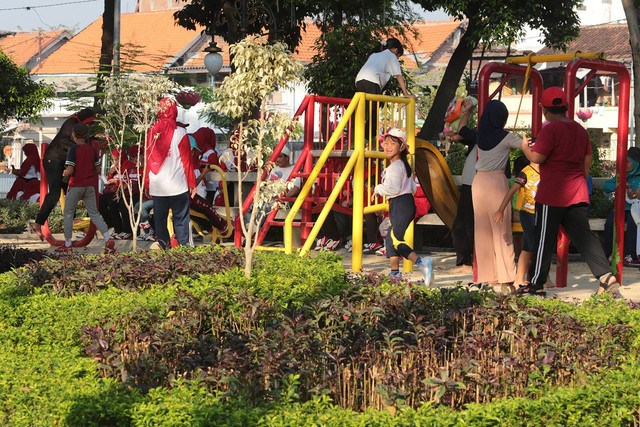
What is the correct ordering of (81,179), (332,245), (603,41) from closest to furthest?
(81,179) → (332,245) → (603,41)

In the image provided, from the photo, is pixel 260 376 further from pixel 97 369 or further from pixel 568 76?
pixel 568 76

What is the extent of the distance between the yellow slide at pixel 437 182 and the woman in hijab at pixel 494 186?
279 cm

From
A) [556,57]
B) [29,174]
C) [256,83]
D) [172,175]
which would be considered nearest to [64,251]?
[172,175]

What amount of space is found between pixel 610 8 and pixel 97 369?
73925 millimetres

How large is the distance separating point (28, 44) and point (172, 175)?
62.0m

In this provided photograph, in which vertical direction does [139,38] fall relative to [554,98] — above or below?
above

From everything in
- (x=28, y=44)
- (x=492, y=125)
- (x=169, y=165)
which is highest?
(x=28, y=44)

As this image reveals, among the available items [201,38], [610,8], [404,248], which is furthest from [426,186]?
[610,8]

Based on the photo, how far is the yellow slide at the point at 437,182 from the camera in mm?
12695

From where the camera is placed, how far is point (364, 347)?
654 cm

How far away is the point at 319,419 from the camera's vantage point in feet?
15.2

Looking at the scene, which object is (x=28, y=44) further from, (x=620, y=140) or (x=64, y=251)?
(x=620, y=140)

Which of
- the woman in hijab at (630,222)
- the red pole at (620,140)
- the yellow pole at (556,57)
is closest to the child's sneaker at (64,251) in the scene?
the yellow pole at (556,57)

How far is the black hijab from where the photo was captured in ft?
31.6
